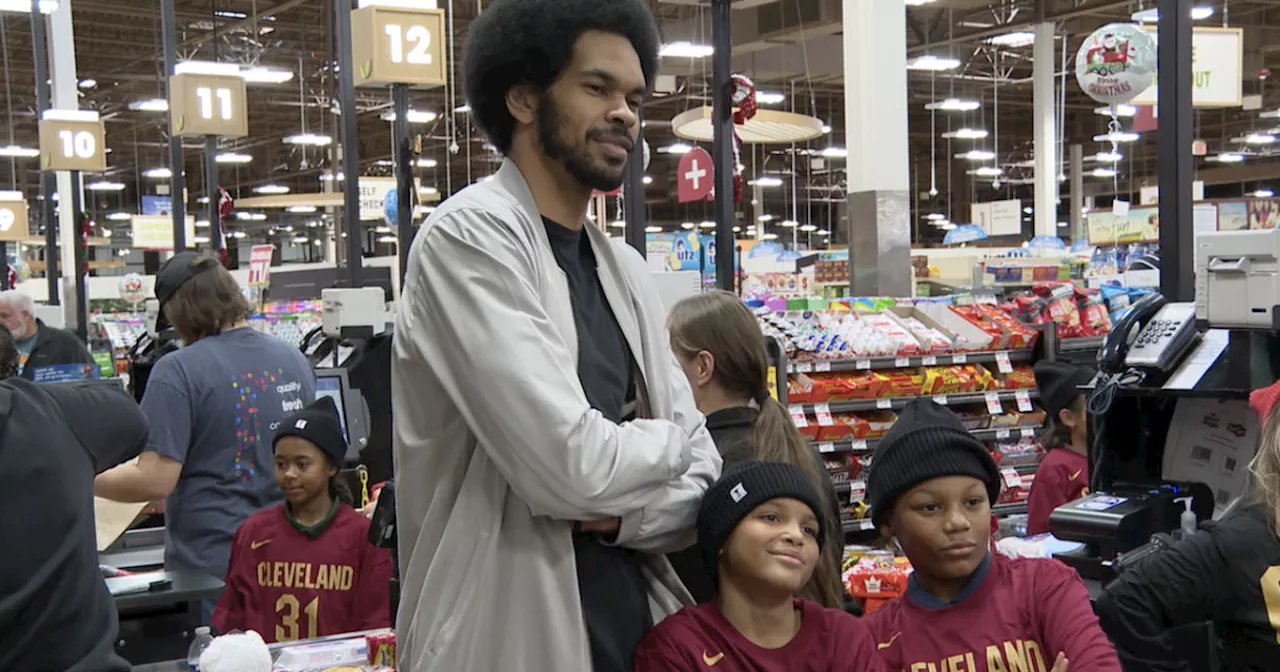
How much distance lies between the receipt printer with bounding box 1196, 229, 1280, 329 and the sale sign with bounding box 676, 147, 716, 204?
483 cm

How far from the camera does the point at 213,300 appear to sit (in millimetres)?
3850

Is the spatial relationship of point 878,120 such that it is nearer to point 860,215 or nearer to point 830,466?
point 860,215

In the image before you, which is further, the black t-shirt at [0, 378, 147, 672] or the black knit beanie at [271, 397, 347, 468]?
the black knit beanie at [271, 397, 347, 468]

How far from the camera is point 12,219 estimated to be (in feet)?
51.6

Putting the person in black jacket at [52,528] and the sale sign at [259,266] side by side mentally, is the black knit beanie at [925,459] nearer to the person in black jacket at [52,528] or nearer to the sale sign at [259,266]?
the person in black jacket at [52,528]

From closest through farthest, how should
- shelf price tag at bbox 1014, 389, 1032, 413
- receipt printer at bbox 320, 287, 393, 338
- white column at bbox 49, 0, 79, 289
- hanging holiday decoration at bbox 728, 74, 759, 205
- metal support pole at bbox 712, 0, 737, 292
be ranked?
metal support pole at bbox 712, 0, 737, 292
hanging holiday decoration at bbox 728, 74, 759, 205
receipt printer at bbox 320, 287, 393, 338
shelf price tag at bbox 1014, 389, 1032, 413
white column at bbox 49, 0, 79, 289

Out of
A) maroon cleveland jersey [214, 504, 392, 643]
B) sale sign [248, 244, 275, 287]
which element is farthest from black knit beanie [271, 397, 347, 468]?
sale sign [248, 244, 275, 287]

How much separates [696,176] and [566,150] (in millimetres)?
6861

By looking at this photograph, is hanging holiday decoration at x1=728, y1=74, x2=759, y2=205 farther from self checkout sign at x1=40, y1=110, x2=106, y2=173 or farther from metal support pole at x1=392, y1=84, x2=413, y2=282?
self checkout sign at x1=40, y1=110, x2=106, y2=173

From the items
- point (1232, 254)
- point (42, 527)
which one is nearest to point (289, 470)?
point (42, 527)

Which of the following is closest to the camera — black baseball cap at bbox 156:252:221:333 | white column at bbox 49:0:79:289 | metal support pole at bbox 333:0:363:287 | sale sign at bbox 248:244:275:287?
black baseball cap at bbox 156:252:221:333

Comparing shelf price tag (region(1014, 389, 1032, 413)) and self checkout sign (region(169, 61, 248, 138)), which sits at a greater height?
A: self checkout sign (region(169, 61, 248, 138))

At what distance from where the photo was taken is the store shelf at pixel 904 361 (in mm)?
6355

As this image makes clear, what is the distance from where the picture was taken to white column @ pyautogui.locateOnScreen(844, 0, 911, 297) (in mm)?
9461
